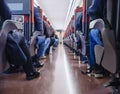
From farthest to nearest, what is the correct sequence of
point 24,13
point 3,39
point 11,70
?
1. point 24,13
2. point 11,70
3. point 3,39

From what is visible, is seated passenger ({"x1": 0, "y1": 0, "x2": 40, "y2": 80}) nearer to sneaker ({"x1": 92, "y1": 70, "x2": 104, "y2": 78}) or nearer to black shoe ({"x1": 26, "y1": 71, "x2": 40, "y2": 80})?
black shoe ({"x1": 26, "y1": 71, "x2": 40, "y2": 80})

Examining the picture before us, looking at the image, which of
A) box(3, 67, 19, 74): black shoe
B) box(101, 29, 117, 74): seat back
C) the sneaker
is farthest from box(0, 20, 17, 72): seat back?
box(3, 67, 19, 74): black shoe

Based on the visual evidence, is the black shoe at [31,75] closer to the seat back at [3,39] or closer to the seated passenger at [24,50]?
the seated passenger at [24,50]

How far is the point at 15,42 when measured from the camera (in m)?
2.27

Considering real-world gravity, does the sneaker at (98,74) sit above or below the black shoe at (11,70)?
above

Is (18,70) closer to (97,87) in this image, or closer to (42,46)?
(42,46)

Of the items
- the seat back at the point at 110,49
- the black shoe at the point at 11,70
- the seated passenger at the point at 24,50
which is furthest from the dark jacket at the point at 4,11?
the black shoe at the point at 11,70

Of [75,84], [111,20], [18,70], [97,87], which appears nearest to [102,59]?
[111,20]

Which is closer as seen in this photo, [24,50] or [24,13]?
[24,50]

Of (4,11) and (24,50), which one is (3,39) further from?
(24,50)

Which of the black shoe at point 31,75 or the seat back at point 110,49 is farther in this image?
the black shoe at point 31,75

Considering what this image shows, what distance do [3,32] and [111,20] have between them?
3.15ft

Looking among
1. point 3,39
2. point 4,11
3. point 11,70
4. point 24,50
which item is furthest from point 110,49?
point 11,70

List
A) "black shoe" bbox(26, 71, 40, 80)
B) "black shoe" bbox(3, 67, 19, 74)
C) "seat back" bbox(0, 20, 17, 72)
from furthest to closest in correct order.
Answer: "black shoe" bbox(3, 67, 19, 74)
"black shoe" bbox(26, 71, 40, 80)
"seat back" bbox(0, 20, 17, 72)
